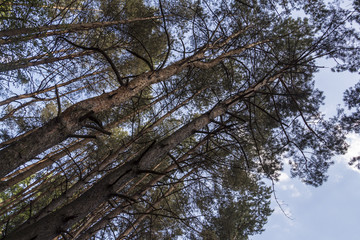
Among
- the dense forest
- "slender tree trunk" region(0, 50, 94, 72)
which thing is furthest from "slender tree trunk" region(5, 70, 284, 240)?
"slender tree trunk" region(0, 50, 94, 72)

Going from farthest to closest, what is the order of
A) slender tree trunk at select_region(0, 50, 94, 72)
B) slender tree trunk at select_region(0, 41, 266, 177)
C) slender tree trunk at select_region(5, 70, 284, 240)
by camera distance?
slender tree trunk at select_region(0, 50, 94, 72)
slender tree trunk at select_region(0, 41, 266, 177)
slender tree trunk at select_region(5, 70, 284, 240)

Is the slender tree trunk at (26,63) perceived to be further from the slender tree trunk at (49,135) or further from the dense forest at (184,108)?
the slender tree trunk at (49,135)

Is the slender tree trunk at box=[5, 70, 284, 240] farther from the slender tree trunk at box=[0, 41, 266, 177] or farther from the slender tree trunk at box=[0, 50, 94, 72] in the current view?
the slender tree trunk at box=[0, 50, 94, 72]

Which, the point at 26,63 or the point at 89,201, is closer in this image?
the point at 89,201

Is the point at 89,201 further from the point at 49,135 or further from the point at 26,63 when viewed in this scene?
the point at 26,63

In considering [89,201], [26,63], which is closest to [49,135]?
[89,201]

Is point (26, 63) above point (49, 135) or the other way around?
above

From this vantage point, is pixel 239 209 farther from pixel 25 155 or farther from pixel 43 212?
pixel 25 155

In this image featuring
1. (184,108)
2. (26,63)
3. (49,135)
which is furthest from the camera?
(184,108)

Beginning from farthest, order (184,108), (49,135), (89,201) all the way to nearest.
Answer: (184,108), (49,135), (89,201)

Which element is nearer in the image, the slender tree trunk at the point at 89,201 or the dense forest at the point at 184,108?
the slender tree trunk at the point at 89,201

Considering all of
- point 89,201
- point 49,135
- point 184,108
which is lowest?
point 89,201

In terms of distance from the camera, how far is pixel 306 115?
6.30m

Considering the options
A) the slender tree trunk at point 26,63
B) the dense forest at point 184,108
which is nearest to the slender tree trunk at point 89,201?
the dense forest at point 184,108
